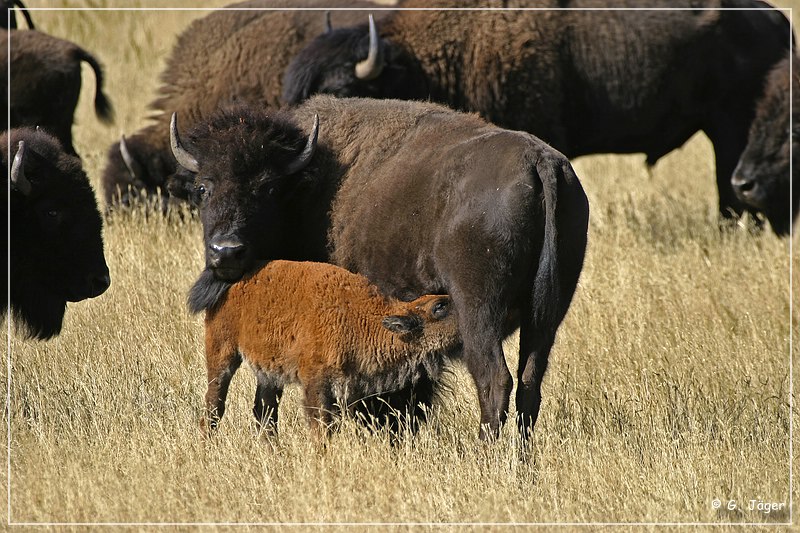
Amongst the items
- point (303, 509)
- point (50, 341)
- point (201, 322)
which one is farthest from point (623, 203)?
point (303, 509)

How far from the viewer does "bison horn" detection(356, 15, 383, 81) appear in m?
9.96

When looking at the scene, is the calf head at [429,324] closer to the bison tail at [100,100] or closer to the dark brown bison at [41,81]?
the dark brown bison at [41,81]

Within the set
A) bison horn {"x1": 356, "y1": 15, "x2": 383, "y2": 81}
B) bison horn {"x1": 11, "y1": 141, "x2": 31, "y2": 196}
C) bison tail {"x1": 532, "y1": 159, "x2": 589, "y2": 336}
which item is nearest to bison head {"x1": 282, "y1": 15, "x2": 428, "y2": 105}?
bison horn {"x1": 356, "y1": 15, "x2": 383, "y2": 81}

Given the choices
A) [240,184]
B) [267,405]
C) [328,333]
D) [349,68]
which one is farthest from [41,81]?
[328,333]

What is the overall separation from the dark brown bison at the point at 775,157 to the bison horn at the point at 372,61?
3.71 metres

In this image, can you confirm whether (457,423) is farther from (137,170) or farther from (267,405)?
(137,170)

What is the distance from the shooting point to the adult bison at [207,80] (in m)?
11.0

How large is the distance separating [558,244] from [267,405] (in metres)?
1.91

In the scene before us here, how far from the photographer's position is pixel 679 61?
35.4 ft

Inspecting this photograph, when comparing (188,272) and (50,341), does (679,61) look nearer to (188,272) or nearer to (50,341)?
(188,272)

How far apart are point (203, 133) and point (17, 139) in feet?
3.54

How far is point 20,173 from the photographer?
19.7 feet

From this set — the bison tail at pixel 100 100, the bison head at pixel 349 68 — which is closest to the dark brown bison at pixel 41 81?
the bison tail at pixel 100 100

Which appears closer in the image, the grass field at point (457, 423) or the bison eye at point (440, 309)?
the grass field at point (457, 423)
